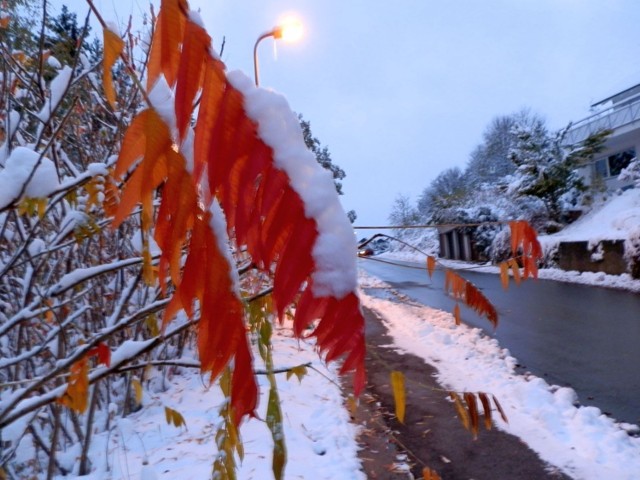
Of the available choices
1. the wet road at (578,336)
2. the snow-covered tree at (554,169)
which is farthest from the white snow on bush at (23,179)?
the snow-covered tree at (554,169)

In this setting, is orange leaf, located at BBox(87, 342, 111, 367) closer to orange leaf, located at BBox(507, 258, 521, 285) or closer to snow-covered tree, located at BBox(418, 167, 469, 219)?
orange leaf, located at BBox(507, 258, 521, 285)

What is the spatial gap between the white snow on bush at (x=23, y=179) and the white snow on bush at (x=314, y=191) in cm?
109

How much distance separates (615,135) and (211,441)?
93.5 feet

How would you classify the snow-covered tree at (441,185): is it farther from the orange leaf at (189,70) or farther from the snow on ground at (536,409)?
the orange leaf at (189,70)

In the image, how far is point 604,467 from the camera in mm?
3289

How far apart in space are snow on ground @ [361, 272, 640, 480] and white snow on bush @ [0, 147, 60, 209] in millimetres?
1332

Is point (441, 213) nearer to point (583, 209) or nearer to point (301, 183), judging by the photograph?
point (583, 209)

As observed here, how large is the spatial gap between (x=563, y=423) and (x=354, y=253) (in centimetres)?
435

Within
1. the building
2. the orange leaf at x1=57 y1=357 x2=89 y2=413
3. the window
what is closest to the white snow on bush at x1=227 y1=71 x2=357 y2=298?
the orange leaf at x1=57 y1=357 x2=89 y2=413

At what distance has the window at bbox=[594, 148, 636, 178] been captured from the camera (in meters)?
25.8

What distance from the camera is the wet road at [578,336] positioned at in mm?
4911

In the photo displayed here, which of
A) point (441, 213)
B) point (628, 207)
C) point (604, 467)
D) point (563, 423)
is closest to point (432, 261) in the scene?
point (604, 467)

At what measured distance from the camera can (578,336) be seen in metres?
7.21

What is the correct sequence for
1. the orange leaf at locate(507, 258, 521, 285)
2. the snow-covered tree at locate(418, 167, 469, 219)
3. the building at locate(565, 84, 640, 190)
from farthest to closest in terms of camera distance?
the snow-covered tree at locate(418, 167, 469, 219)
the building at locate(565, 84, 640, 190)
the orange leaf at locate(507, 258, 521, 285)
